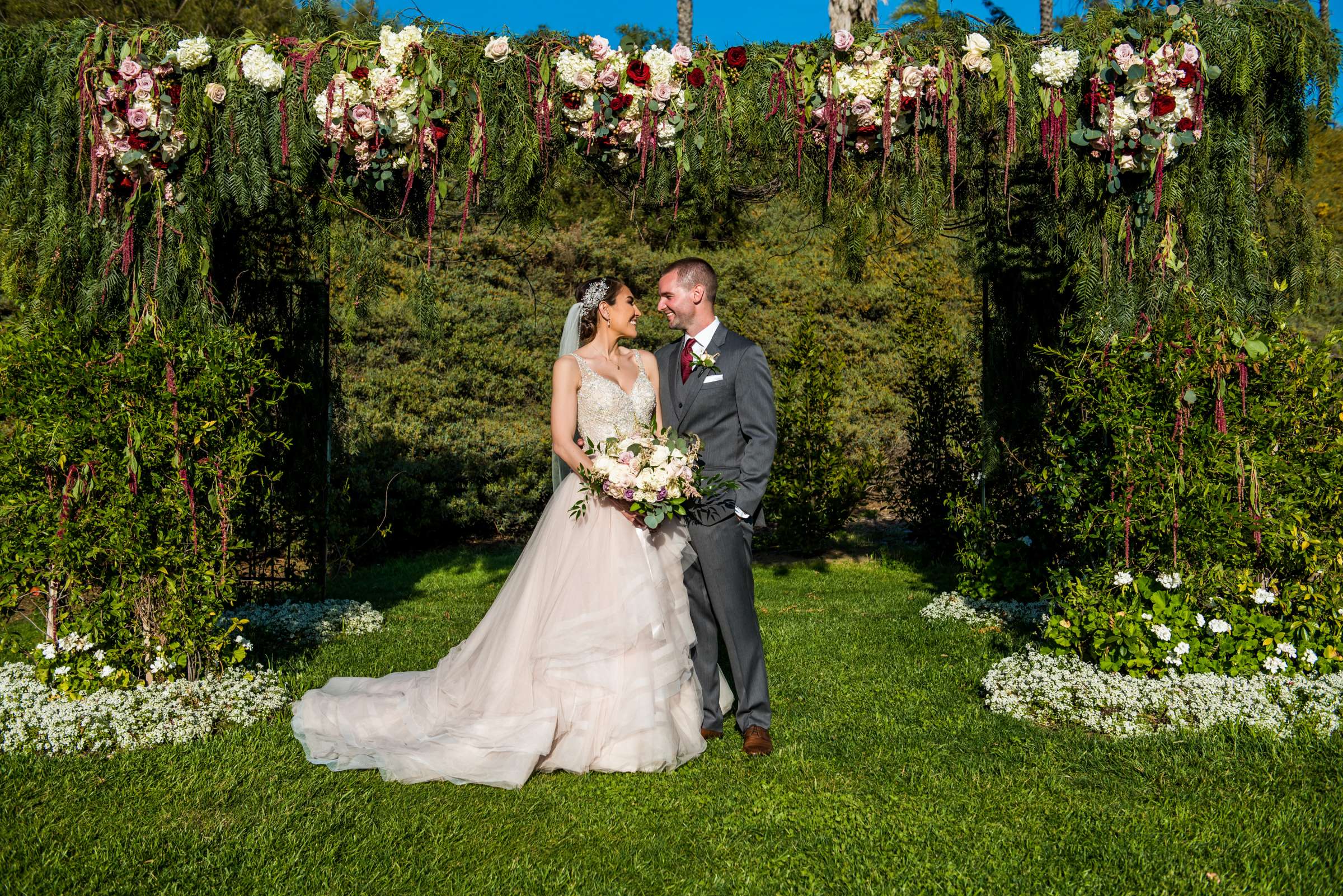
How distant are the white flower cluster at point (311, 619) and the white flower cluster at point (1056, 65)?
18.3 feet

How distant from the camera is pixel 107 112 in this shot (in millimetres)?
4680

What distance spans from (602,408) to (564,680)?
4.17ft

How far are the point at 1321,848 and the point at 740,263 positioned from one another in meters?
12.6

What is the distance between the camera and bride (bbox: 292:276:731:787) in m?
4.02

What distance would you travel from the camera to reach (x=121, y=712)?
14.3ft

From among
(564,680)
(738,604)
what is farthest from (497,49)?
(564,680)

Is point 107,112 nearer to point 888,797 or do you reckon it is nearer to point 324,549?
point 324,549

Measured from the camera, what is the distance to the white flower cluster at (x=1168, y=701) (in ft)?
13.7

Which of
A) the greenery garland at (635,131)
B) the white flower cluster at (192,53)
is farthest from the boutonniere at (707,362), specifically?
the white flower cluster at (192,53)

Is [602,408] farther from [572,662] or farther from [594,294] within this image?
[572,662]

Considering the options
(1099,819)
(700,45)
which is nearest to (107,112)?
(700,45)

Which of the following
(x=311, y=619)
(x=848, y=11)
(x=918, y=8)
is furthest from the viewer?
(x=918, y=8)

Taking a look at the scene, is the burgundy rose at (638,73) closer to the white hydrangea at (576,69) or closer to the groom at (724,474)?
the white hydrangea at (576,69)

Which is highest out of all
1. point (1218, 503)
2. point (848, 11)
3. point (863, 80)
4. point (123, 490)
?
point (848, 11)
